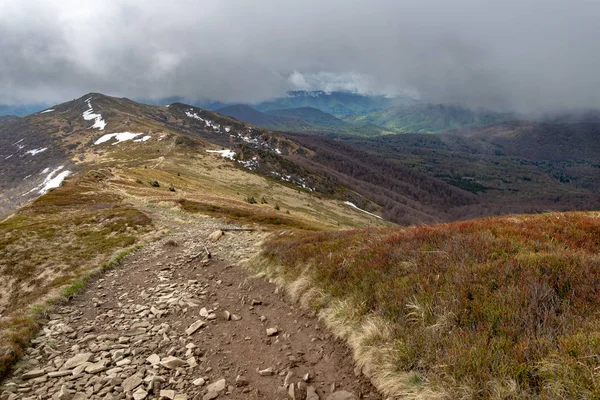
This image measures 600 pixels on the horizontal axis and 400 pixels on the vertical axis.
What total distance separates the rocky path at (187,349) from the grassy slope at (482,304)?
1.16m

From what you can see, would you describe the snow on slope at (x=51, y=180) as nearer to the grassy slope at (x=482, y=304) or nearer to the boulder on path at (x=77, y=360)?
the boulder on path at (x=77, y=360)

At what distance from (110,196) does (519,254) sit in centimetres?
5615

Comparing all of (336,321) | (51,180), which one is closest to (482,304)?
(336,321)

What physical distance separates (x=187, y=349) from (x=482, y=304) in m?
7.95

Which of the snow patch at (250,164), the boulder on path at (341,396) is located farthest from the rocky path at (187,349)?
the snow patch at (250,164)

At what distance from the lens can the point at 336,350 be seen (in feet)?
25.1

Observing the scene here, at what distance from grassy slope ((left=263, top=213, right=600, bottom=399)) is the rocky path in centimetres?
116

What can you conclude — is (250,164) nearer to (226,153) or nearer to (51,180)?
(226,153)

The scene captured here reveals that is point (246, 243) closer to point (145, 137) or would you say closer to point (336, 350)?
point (336, 350)

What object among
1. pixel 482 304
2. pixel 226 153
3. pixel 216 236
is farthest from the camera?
pixel 226 153

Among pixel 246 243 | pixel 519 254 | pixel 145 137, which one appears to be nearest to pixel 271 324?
pixel 519 254

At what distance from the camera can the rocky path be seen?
6.90m

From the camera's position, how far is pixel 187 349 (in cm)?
871

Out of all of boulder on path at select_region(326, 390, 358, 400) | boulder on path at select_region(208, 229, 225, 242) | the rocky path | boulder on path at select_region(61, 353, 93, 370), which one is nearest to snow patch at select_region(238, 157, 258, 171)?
boulder on path at select_region(208, 229, 225, 242)
